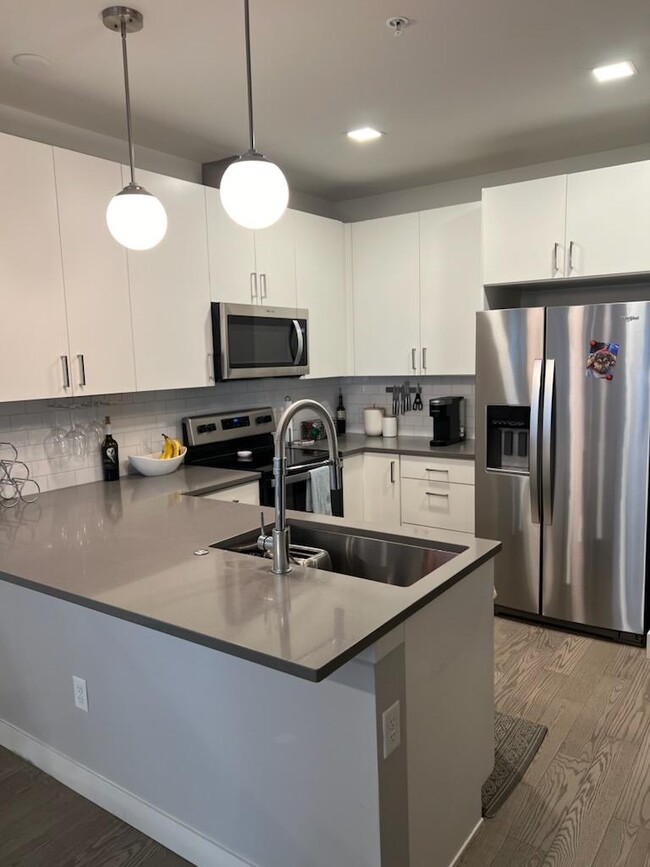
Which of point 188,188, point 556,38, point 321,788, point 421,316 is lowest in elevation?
point 321,788

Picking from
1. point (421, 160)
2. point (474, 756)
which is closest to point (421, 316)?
point (421, 160)

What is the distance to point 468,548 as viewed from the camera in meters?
1.97

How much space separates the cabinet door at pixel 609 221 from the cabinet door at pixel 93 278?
224 cm

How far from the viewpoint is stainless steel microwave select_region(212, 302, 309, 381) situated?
335 cm

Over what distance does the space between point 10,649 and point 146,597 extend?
1051 mm

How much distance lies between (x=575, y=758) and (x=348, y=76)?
2.74 metres

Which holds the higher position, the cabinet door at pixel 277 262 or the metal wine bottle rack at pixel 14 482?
the cabinet door at pixel 277 262

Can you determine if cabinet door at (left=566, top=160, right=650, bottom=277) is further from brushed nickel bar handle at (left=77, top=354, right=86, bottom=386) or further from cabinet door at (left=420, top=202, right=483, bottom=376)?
brushed nickel bar handle at (left=77, top=354, right=86, bottom=386)

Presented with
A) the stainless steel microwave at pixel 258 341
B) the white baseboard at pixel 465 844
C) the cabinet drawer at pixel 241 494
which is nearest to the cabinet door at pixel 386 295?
the stainless steel microwave at pixel 258 341

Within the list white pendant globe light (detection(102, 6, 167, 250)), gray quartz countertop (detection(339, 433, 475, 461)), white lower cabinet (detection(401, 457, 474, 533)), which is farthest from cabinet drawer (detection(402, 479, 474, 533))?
white pendant globe light (detection(102, 6, 167, 250))

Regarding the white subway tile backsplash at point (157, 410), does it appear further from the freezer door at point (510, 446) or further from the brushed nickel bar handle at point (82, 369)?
the freezer door at point (510, 446)

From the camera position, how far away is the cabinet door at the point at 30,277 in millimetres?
2449

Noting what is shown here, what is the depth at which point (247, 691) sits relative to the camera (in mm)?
1707

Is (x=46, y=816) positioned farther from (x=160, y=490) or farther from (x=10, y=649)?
(x=160, y=490)
